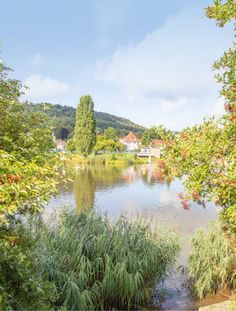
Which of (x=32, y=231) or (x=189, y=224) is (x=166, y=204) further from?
(x=32, y=231)

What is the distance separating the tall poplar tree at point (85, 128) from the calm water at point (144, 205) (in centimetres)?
2462

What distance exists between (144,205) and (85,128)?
122ft

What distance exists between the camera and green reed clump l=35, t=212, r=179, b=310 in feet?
21.9

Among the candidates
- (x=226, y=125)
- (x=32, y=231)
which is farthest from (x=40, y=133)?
(x=226, y=125)

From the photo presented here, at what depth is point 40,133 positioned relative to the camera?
6184 millimetres

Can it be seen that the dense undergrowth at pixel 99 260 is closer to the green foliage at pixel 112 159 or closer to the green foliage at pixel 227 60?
the green foliage at pixel 227 60

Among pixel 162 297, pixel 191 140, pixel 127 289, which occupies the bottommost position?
pixel 162 297

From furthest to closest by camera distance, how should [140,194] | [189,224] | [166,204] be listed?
[140,194] < [166,204] < [189,224]

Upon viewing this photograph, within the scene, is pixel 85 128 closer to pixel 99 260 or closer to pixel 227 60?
pixel 99 260

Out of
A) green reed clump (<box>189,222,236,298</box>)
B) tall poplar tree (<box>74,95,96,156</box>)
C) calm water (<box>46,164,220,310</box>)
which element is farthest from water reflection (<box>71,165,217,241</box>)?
tall poplar tree (<box>74,95,96,156</box>)

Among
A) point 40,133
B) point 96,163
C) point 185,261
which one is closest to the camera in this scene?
point 40,133

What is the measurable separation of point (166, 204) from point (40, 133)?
16524 millimetres

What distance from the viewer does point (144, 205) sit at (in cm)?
2125

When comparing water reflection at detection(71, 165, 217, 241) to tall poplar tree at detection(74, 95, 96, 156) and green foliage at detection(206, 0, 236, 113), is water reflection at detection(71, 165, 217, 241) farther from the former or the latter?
tall poplar tree at detection(74, 95, 96, 156)
